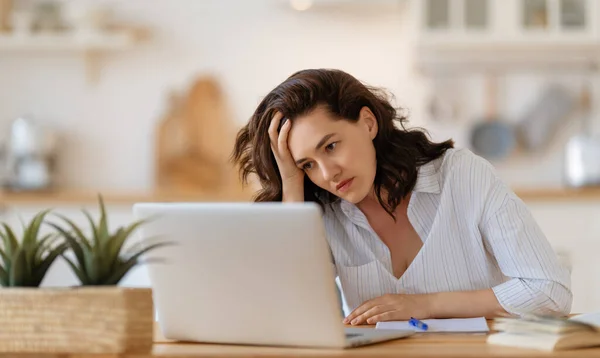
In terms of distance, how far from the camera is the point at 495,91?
4543mm

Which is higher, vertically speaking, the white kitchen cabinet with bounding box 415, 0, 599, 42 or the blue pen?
the white kitchen cabinet with bounding box 415, 0, 599, 42

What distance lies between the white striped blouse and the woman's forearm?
0.06 feet

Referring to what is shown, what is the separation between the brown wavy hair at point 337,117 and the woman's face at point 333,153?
0.02 m

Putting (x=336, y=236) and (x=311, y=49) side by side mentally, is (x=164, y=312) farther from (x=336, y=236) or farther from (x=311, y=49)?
(x=311, y=49)

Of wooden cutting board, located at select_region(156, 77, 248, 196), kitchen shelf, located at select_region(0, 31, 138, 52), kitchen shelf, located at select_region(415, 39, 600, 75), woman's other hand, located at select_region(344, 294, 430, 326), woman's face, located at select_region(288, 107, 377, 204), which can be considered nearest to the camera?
woman's other hand, located at select_region(344, 294, 430, 326)

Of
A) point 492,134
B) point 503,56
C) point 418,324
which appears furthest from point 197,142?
point 418,324

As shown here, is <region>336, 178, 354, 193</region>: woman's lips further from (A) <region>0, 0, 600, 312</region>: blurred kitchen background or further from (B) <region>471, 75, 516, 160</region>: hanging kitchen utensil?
(B) <region>471, 75, 516, 160</region>: hanging kitchen utensil

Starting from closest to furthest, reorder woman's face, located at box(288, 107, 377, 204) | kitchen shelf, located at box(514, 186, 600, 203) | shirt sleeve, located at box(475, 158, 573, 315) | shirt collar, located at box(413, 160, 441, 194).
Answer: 1. shirt sleeve, located at box(475, 158, 573, 315)
2. woman's face, located at box(288, 107, 377, 204)
3. shirt collar, located at box(413, 160, 441, 194)
4. kitchen shelf, located at box(514, 186, 600, 203)

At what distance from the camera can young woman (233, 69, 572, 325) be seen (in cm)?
186

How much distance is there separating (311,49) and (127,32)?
88 cm

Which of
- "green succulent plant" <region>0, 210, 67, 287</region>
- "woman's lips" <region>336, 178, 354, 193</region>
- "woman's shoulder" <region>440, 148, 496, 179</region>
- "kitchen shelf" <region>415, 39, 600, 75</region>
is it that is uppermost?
"kitchen shelf" <region>415, 39, 600, 75</region>

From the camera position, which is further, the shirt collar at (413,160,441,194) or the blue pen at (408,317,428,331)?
the shirt collar at (413,160,441,194)

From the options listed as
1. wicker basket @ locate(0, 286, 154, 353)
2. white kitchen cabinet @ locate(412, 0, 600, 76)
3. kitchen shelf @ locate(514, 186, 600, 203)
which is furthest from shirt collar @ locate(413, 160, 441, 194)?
white kitchen cabinet @ locate(412, 0, 600, 76)

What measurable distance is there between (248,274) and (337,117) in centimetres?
71
